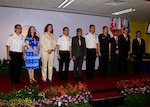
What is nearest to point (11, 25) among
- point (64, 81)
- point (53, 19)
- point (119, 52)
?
point (53, 19)

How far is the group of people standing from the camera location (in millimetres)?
4512

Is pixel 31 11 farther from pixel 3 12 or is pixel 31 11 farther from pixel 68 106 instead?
pixel 68 106

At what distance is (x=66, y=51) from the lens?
5.03 meters

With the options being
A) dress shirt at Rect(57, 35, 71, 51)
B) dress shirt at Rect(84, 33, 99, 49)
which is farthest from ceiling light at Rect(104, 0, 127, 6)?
dress shirt at Rect(57, 35, 71, 51)

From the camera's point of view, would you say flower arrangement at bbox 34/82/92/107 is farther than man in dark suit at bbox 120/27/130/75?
No

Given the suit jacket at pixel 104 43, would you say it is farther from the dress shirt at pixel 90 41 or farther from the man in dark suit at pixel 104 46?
the dress shirt at pixel 90 41

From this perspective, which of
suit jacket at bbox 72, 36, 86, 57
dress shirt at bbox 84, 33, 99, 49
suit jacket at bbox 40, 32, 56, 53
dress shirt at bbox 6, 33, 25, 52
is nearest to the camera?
dress shirt at bbox 6, 33, 25, 52

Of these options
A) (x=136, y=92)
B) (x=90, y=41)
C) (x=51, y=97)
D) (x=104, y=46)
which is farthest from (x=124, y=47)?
(x=51, y=97)

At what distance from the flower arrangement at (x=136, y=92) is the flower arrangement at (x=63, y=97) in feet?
3.85

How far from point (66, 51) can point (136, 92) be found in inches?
81.2

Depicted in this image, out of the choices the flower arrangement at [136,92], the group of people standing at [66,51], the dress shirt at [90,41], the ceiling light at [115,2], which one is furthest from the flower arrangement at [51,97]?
the ceiling light at [115,2]

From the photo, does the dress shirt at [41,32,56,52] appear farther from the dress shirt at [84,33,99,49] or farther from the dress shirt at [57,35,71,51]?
the dress shirt at [84,33,99,49]

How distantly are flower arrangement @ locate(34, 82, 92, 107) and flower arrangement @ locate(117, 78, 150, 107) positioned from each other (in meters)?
1.17

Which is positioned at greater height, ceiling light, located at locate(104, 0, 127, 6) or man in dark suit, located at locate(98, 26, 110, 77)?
ceiling light, located at locate(104, 0, 127, 6)
